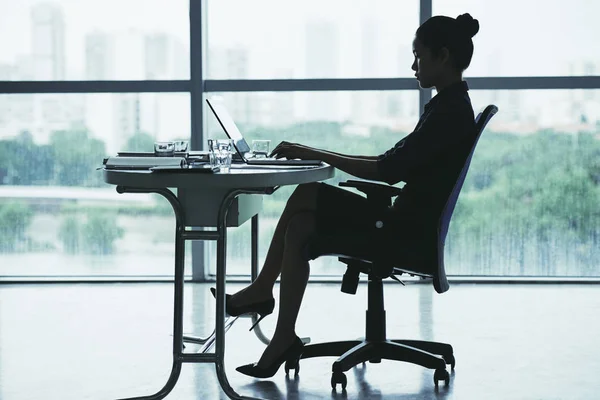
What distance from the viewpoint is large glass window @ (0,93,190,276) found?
4.86m

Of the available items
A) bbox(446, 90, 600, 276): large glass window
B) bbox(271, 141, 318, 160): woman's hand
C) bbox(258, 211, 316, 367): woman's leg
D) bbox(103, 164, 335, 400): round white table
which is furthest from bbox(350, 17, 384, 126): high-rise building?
bbox(103, 164, 335, 400): round white table

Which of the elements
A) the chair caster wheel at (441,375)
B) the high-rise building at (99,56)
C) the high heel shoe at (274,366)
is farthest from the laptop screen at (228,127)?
the high-rise building at (99,56)

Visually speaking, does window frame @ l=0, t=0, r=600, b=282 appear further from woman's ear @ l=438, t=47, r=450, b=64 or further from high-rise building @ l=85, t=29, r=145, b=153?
woman's ear @ l=438, t=47, r=450, b=64

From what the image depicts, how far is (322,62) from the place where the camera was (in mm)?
4832

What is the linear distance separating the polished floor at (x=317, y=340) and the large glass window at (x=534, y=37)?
121 centimetres

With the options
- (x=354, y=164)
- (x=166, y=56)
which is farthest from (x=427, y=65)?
(x=166, y=56)

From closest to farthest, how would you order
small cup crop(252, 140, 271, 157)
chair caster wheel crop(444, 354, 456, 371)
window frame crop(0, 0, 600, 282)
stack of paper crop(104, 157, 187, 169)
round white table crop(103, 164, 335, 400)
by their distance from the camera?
round white table crop(103, 164, 335, 400), stack of paper crop(104, 157, 187, 169), chair caster wheel crop(444, 354, 456, 371), small cup crop(252, 140, 271, 157), window frame crop(0, 0, 600, 282)

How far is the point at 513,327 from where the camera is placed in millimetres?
3744

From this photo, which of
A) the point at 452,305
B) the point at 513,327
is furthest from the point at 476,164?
the point at 513,327

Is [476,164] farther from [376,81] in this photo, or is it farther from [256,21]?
[256,21]

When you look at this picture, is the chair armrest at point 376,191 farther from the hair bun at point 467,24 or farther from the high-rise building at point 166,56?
the high-rise building at point 166,56

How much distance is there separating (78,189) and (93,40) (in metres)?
0.85

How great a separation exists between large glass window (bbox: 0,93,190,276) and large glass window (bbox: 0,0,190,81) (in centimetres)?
14

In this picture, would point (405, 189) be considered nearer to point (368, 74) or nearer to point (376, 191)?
point (376, 191)
